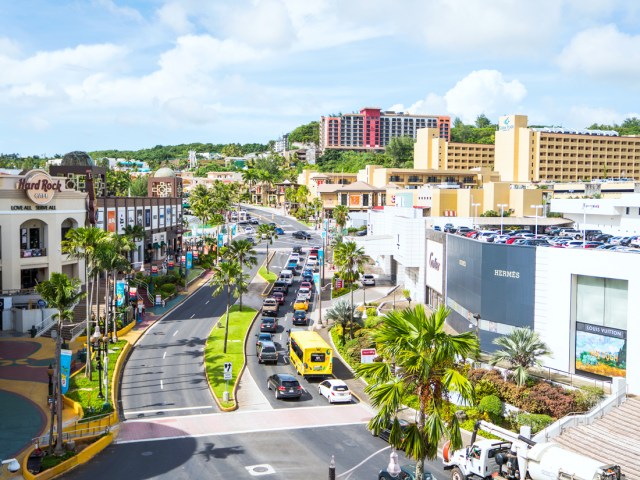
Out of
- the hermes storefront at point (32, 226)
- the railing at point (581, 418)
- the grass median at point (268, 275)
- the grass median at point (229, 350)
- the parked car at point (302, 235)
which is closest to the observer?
the railing at point (581, 418)

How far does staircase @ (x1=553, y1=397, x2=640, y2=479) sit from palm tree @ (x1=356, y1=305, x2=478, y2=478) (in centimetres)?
1307

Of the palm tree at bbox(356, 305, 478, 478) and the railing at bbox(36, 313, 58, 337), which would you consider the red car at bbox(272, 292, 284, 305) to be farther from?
the palm tree at bbox(356, 305, 478, 478)

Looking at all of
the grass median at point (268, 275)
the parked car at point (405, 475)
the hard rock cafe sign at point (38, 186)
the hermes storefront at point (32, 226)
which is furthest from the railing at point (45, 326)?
the parked car at point (405, 475)

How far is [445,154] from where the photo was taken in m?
189

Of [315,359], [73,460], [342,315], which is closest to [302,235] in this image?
[342,315]

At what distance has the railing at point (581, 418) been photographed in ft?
107

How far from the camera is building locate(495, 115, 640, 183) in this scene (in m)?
170

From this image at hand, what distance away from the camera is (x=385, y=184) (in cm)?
15600

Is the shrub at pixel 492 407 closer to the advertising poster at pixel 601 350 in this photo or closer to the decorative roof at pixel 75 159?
the advertising poster at pixel 601 350

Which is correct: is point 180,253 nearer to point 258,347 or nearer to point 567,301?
point 258,347

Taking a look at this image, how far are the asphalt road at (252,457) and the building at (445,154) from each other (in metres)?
154

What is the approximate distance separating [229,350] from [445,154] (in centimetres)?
14446

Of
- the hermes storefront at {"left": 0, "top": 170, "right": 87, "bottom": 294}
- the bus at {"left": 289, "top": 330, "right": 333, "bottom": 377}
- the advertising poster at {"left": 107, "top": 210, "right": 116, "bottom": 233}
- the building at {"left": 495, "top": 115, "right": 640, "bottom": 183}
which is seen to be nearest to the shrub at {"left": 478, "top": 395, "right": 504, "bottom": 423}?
the bus at {"left": 289, "top": 330, "right": 333, "bottom": 377}

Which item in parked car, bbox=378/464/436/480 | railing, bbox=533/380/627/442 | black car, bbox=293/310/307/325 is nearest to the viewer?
parked car, bbox=378/464/436/480
